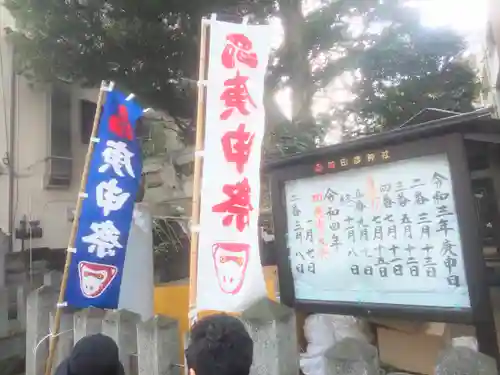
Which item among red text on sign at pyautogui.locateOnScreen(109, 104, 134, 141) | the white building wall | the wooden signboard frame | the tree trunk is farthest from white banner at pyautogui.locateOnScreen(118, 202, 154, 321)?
the white building wall

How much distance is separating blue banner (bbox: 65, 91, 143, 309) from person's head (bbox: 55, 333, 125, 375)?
2254 millimetres

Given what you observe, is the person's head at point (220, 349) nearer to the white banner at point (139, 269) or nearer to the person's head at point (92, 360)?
the person's head at point (92, 360)

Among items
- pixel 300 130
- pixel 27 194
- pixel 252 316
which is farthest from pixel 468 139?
pixel 27 194

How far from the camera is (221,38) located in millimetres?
4578

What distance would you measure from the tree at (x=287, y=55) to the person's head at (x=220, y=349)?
24.9ft

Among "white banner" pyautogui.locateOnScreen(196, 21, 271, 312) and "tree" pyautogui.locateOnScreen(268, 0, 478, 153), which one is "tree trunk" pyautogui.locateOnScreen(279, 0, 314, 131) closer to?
"tree" pyautogui.locateOnScreen(268, 0, 478, 153)

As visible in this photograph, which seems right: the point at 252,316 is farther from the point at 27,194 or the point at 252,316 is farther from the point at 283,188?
the point at 27,194

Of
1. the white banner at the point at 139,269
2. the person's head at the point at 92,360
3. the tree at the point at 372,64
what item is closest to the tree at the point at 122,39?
the tree at the point at 372,64

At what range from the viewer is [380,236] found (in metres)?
4.00

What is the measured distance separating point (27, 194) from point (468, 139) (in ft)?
34.2

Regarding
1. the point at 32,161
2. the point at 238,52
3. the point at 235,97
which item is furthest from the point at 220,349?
the point at 32,161

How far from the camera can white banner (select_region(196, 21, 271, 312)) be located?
4.04 meters

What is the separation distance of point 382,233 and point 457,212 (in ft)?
2.11

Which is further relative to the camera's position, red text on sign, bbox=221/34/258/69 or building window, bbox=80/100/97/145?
building window, bbox=80/100/97/145
